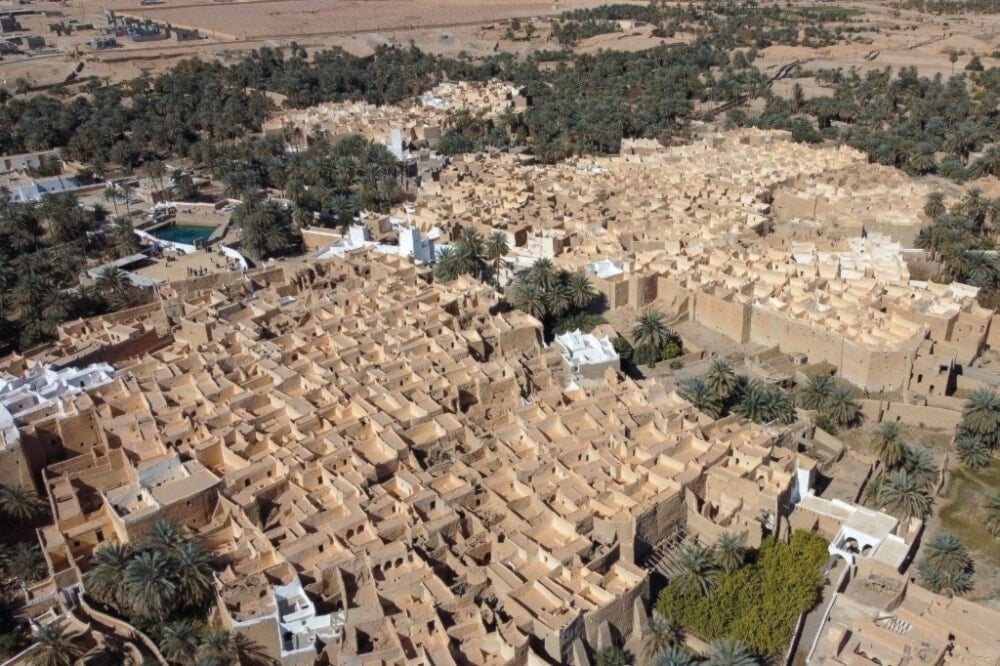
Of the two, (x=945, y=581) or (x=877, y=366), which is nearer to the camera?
(x=945, y=581)

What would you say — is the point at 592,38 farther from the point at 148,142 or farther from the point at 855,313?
the point at 855,313

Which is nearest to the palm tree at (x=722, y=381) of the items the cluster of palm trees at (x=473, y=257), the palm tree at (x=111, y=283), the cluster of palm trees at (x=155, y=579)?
the cluster of palm trees at (x=473, y=257)

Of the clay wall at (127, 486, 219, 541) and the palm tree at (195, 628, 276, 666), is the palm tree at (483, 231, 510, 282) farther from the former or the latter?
the palm tree at (195, 628, 276, 666)

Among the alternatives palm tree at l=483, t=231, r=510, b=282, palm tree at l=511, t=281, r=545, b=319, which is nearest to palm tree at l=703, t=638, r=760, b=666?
palm tree at l=511, t=281, r=545, b=319

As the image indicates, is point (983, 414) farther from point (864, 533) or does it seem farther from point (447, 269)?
point (447, 269)

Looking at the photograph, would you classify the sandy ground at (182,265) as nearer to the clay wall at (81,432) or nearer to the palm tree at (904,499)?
the clay wall at (81,432)

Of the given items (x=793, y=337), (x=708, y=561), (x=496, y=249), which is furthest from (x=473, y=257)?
(x=708, y=561)
